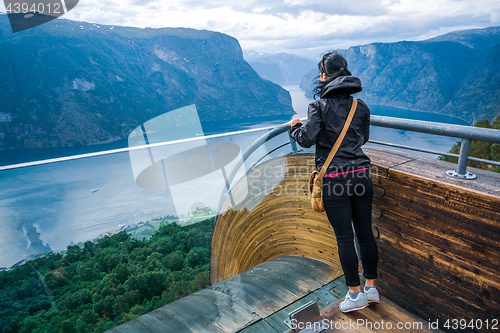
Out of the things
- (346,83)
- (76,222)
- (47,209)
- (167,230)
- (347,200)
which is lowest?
(167,230)

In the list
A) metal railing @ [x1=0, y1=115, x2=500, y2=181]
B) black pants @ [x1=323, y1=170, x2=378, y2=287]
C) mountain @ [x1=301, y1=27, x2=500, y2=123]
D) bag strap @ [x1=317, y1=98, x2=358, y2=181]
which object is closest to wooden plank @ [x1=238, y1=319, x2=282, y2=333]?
black pants @ [x1=323, y1=170, x2=378, y2=287]

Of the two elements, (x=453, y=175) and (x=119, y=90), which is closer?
(x=453, y=175)

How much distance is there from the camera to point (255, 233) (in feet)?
10.7

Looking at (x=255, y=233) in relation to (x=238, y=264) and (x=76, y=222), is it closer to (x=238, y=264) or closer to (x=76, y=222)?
(x=238, y=264)

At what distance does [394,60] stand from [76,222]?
8191 cm

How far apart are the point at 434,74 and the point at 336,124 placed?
8143 cm

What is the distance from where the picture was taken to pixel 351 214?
1633 millimetres

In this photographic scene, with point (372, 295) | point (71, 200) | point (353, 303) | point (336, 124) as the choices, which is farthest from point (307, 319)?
point (71, 200)

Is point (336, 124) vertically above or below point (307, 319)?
above

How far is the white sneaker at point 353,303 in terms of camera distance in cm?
171

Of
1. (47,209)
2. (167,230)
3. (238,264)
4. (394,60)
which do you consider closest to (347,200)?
(238,264)

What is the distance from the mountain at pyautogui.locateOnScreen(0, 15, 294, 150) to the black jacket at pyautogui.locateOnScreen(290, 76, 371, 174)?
35320mm

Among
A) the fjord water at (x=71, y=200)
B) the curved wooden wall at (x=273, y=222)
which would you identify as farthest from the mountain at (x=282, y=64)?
the fjord water at (x=71, y=200)

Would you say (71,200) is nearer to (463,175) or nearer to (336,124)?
(336,124)
